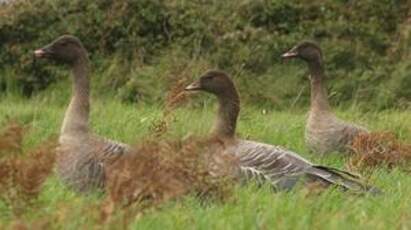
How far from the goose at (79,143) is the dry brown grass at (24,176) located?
1.01 metres

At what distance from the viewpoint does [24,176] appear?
598cm

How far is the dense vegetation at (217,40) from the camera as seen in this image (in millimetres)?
19359

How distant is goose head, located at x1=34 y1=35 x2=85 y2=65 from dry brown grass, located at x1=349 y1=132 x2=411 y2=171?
2.40 metres

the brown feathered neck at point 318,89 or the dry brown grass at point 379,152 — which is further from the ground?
the dry brown grass at point 379,152

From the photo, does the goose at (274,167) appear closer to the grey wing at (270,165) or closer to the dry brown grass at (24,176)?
the grey wing at (270,165)

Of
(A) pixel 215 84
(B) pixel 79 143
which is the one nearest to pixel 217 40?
(A) pixel 215 84

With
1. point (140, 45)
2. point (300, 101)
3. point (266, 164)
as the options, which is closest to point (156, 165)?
point (266, 164)

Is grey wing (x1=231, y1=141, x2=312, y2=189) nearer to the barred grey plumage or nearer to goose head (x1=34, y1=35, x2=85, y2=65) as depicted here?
the barred grey plumage

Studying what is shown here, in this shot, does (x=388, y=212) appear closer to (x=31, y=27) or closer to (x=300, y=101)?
(x=300, y=101)

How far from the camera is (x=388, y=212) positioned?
282 inches

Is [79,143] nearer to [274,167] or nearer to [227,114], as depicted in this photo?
[274,167]

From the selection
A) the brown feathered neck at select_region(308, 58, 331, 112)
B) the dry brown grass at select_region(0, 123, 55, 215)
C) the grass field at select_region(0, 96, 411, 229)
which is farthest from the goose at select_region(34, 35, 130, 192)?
the brown feathered neck at select_region(308, 58, 331, 112)

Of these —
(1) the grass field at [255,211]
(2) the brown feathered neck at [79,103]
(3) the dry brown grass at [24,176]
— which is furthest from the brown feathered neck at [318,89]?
(3) the dry brown grass at [24,176]

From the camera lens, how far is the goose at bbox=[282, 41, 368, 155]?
1190 centimetres
